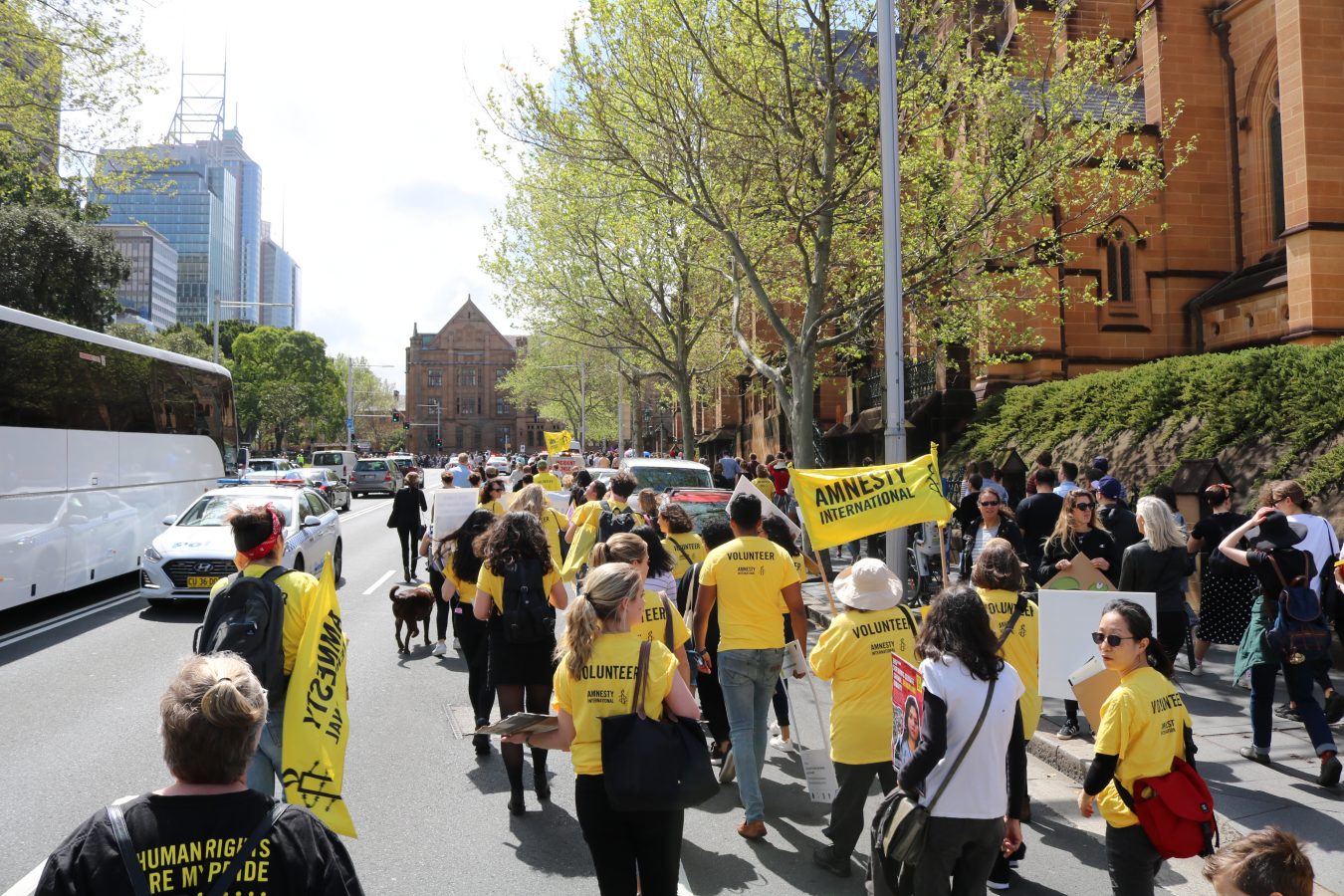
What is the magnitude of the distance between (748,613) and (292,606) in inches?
95.1

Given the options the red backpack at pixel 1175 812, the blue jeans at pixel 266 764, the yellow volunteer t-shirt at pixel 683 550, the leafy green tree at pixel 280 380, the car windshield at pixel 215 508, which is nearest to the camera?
the red backpack at pixel 1175 812

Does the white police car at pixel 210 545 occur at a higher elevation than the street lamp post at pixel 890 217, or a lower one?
lower

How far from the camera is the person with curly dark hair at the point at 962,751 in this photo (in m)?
3.39

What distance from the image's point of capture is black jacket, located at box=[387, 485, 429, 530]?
13555mm

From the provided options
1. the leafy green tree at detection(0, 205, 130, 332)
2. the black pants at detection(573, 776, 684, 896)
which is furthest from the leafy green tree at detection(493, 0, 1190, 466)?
the leafy green tree at detection(0, 205, 130, 332)

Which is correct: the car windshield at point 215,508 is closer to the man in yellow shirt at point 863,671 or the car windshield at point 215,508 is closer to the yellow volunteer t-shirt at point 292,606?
the yellow volunteer t-shirt at point 292,606

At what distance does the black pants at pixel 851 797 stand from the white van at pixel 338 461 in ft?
123

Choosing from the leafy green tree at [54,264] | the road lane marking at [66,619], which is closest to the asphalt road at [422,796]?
the road lane marking at [66,619]

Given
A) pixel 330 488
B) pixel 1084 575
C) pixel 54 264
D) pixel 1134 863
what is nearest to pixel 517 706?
pixel 1134 863

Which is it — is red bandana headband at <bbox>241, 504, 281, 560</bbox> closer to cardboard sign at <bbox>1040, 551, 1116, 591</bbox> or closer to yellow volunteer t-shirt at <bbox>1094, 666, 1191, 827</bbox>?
yellow volunteer t-shirt at <bbox>1094, 666, 1191, 827</bbox>

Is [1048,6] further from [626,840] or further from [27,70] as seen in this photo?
[626,840]

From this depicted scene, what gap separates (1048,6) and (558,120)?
49.6 ft

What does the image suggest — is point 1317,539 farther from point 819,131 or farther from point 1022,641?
point 819,131

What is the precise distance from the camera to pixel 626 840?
3455 millimetres
